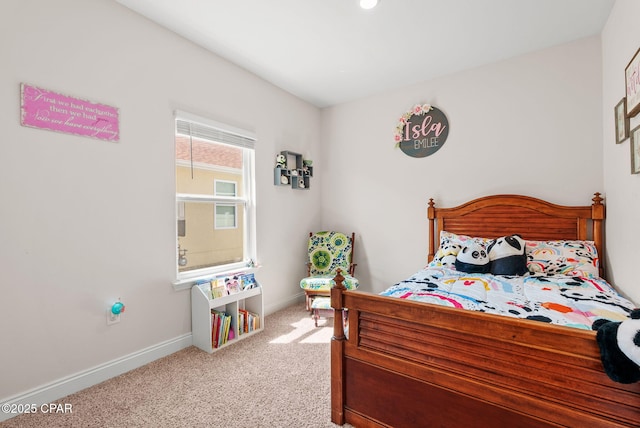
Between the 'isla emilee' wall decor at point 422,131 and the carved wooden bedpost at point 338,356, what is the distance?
2.32 meters

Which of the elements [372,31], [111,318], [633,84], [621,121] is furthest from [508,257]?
[111,318]

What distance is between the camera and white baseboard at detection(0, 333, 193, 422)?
178cm

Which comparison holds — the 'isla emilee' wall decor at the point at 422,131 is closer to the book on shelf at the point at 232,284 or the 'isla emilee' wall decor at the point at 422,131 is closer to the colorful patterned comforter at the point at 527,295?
the colorful patterned comforter at the point at 527,295

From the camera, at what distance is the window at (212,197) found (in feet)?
8.70

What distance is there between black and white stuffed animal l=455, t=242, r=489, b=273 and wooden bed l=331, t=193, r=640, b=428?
132 cm

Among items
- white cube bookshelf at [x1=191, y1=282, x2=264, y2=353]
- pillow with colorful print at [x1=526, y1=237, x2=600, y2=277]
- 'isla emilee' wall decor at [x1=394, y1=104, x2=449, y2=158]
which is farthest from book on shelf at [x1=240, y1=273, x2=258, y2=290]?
pillow with colorful print at [x1=526, y1=237, x2=600, y2=277]

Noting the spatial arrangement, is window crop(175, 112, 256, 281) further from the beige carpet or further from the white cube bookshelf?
the beige carpet

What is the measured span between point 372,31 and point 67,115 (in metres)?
2.30

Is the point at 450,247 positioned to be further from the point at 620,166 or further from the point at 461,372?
the point at 461,372

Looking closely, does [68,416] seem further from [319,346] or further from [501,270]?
[501,270]

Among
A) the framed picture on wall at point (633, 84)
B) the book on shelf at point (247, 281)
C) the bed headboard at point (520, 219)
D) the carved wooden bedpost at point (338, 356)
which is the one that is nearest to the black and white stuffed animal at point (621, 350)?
the carved wooden bedpost at point (338, 356)

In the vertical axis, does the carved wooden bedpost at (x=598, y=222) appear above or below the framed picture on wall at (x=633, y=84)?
below

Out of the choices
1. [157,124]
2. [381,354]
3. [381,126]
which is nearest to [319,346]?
[381,354]

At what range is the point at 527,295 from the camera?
1864 mm
